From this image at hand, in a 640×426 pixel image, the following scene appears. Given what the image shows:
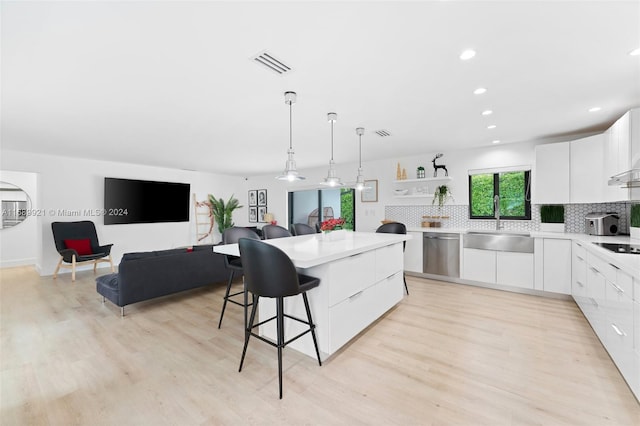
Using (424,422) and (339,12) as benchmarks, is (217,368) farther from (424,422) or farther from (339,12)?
(339,12)

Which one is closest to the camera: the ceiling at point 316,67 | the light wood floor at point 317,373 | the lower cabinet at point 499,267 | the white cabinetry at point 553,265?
the ceiling at point 316,67

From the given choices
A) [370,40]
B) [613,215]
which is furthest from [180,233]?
[613,215]

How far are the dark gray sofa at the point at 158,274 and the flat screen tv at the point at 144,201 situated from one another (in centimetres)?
309

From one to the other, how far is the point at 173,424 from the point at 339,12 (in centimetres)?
254

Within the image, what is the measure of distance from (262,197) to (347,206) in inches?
116

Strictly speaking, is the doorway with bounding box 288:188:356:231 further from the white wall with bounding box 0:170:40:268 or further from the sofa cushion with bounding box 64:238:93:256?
the white wall with bounding box 0:170:40:268

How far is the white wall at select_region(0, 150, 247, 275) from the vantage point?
522cm

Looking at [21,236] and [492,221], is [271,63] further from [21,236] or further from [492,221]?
[21,236]

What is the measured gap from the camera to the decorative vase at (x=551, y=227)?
401 cm

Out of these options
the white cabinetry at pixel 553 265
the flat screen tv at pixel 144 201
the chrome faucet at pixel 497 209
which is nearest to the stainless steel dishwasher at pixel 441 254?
the chrome faucet at pixel 497 209

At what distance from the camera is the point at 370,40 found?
5.85ft

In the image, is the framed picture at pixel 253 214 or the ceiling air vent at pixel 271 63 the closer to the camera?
the ceiling air vent at pixel 271 63

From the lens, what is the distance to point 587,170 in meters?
3.55

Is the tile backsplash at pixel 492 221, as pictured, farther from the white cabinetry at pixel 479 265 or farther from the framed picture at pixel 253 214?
the framed picture at pixel 253 214
